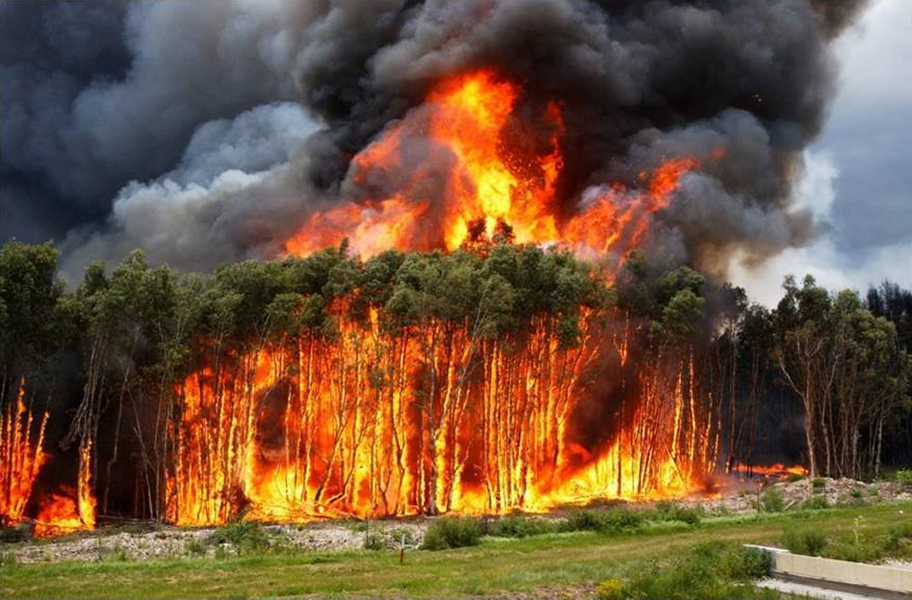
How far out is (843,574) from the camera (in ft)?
50.7

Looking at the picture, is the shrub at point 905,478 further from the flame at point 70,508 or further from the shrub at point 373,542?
the flame at point 70,508

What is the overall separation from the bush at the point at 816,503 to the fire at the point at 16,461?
3238cm

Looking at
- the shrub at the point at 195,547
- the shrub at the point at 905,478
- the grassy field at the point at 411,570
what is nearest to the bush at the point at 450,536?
the grassy field at the point at 411,570

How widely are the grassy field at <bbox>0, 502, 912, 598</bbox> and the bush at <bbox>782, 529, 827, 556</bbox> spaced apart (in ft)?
4.28

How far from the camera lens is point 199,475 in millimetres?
39344

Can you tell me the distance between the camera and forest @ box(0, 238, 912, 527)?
36562 millimetres

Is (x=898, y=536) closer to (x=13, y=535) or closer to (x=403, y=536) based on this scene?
(x=403, y=536)

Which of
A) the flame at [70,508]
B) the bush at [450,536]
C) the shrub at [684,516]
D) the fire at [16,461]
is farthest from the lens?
the fire at [16,461]

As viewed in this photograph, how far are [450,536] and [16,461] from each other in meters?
21.2

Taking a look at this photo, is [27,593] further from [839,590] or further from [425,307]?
[425,307]

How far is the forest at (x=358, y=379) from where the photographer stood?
120ft

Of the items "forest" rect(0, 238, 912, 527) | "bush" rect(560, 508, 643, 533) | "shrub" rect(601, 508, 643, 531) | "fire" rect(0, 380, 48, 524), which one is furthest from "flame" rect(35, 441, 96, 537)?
"shrub" rect(601, 508, 643, 531)

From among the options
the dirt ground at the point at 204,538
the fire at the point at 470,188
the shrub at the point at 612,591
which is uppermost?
the fire at the point at 470,188

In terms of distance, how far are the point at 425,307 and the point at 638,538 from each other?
51.4 feet
